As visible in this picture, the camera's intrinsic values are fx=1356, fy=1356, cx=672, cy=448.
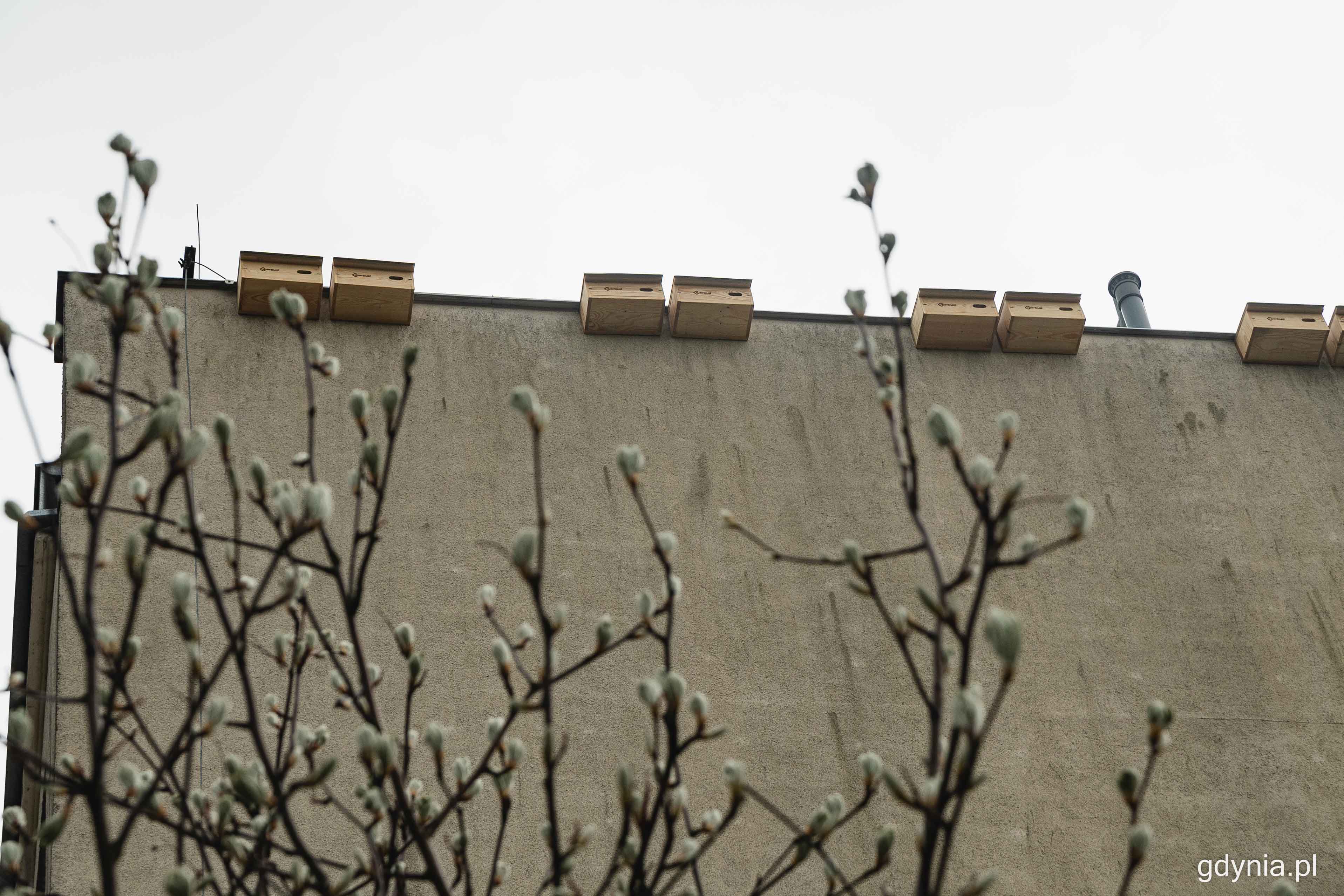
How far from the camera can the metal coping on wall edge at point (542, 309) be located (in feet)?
16.9

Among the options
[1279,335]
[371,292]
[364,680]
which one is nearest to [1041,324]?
[1279,335]

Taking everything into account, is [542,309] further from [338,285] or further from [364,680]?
[364,680]

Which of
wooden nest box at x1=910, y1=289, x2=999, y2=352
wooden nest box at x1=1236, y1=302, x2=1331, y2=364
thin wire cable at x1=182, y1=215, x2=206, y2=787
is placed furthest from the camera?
wooden nest box at x1=1236, y1=302, x2=1331, y2=364

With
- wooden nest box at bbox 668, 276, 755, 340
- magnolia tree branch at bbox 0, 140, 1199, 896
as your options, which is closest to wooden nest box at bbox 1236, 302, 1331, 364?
wooden nest box at bbox 668, 276, 755, 340

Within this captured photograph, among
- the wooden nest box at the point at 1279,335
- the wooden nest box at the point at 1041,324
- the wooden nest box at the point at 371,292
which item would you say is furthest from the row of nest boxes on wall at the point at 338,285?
the wooden nest box at the point at 1279,335

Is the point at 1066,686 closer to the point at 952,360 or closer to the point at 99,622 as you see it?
the point at 952,360

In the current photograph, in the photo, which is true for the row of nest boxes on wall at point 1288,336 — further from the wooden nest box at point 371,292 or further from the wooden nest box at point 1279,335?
the wooden nest box at point 371,292

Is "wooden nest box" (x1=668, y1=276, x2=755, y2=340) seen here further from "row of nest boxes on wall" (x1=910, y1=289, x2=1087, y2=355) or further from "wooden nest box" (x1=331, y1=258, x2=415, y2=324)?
"wooden nest box" (x1=331, y1=258, x2=415, y2=324)

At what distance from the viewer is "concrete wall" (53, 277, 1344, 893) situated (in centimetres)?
436

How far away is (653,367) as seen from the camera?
214 inches

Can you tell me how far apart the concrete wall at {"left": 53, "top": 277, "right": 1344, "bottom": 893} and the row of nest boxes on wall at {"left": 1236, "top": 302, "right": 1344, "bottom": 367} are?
6 centimetres

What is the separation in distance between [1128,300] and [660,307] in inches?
118

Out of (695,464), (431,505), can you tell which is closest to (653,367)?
(695,464)

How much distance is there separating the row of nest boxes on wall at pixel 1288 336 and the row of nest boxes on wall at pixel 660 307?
2209 millimetres
